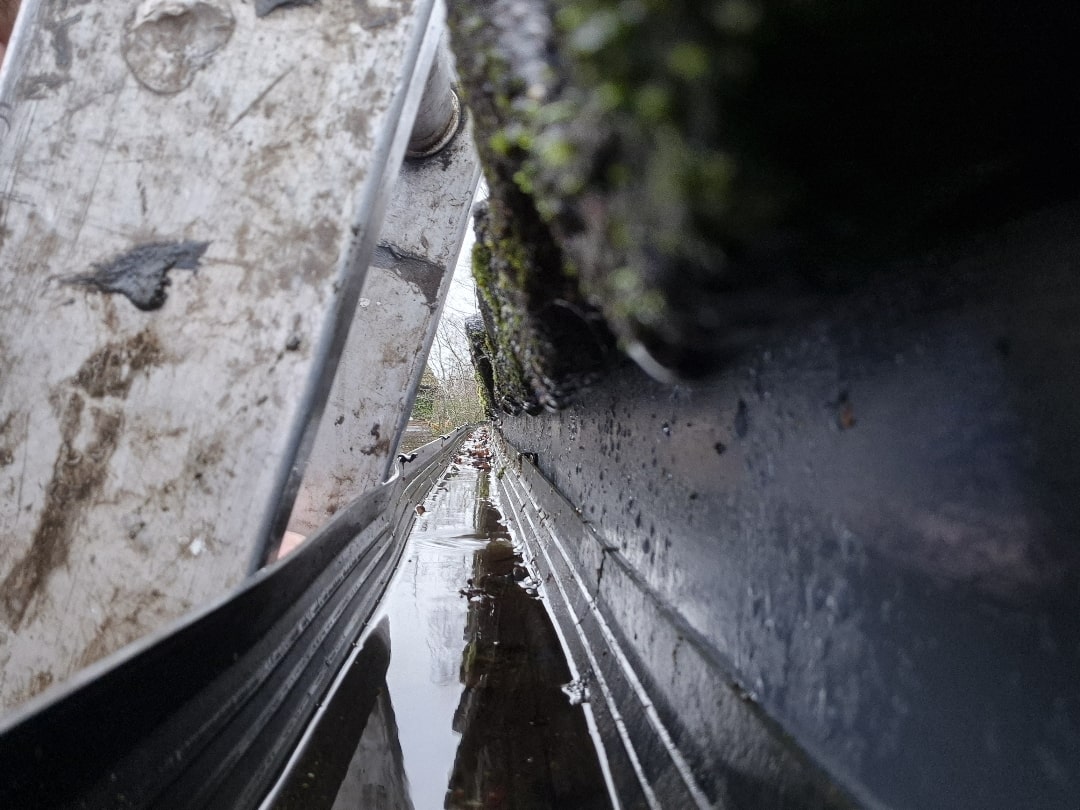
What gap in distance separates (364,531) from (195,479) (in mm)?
1663

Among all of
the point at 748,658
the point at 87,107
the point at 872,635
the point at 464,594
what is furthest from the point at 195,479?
the point at 464,594

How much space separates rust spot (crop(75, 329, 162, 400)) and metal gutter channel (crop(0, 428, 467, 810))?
56 cm

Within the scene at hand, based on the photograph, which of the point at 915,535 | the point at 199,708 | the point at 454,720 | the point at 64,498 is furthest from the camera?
the point at 454,720

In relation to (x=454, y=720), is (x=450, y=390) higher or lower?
higher

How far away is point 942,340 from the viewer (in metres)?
0.88

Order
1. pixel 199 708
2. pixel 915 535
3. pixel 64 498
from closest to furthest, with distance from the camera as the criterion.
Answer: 1. pixel 915 535
2. pixel 199 708
3. pixel 64 498

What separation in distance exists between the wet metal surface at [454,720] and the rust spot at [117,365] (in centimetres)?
105

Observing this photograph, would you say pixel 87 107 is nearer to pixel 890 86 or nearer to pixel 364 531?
pixel 890 86

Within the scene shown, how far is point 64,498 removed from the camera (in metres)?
1.47

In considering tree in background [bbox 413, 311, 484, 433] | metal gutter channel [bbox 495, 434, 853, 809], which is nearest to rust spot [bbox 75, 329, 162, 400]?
metal gutter channel [bbox 495, 434, 853, 809]

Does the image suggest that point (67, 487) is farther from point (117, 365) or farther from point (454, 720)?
point (454, 720)

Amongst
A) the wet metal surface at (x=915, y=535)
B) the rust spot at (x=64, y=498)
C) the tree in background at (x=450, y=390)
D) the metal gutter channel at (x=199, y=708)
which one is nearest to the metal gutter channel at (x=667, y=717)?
the wet metal surface at (x=915, y=535)

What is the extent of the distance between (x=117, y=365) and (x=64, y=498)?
323 mm

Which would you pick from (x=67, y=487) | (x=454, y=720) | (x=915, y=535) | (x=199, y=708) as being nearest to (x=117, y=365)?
(x=67, y=487)
